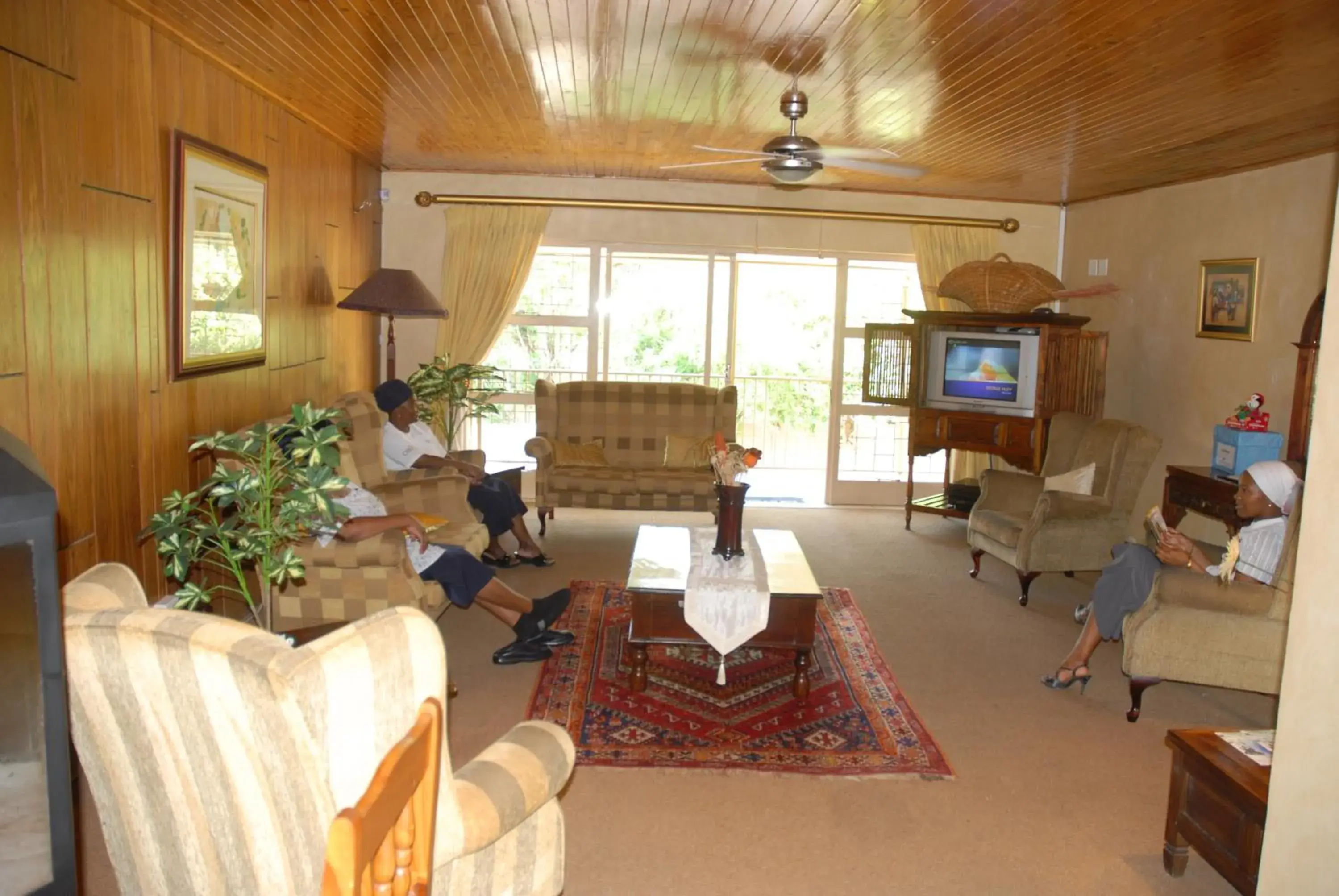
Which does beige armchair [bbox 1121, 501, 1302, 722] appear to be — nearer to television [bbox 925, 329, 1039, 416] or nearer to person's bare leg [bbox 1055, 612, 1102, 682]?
person's bare leg [bbox 1055, 612, 1102, 682]

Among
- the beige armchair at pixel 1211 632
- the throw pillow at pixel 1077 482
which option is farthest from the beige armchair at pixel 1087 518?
the beige armchair at pixel 1211 632

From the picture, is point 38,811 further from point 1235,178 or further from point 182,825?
point 1235,178

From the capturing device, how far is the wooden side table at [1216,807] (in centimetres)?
246

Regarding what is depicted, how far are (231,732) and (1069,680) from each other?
3398 millimetres

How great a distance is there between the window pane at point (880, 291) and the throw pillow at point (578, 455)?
2.33m

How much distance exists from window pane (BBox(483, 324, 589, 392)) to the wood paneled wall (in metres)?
2.78

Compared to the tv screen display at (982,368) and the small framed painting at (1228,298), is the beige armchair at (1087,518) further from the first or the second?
the tv screen display at (982,368)

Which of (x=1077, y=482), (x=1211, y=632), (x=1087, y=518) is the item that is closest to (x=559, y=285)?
(x=1077, y=482)

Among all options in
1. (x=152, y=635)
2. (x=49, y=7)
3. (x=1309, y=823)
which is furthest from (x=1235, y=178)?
(x=152, y=635)

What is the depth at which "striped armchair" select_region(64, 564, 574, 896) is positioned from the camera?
1509mm

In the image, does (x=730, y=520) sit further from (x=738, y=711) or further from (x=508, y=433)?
(x=508, y=433)

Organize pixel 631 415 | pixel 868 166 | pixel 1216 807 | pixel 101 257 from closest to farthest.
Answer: pixel 1216 807
pixel 101 257
pixel 868 166
pixel 631 415

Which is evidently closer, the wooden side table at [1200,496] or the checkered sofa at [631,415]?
the wooden side table at [1200,496]

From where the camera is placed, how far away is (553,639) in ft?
14.1
